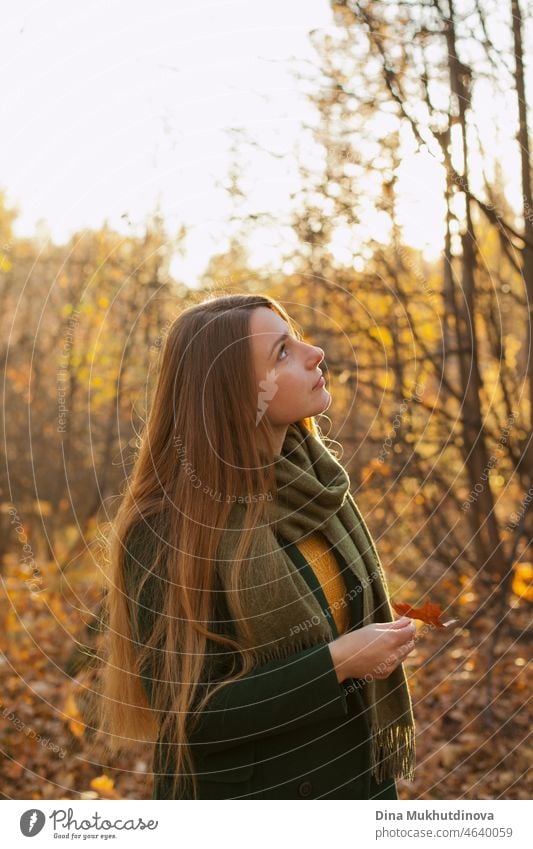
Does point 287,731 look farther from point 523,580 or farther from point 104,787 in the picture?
point 523,580

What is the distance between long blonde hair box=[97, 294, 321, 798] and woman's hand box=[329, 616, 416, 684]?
20cm

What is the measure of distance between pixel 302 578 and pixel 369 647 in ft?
0.71

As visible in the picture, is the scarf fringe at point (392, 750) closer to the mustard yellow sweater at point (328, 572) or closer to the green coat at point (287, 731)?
the green coat at point (287, 731)

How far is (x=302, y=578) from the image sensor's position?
2047 mm

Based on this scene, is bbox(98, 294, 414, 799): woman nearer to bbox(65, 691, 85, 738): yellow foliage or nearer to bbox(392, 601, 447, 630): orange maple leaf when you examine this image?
bbox(392, 601, 447, 630): orange maple leaf

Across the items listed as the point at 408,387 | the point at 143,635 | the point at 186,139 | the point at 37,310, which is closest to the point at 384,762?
the point at 143,635

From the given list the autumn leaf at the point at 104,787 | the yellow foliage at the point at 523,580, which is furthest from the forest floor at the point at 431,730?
the yellow foliage at the point at 523,580

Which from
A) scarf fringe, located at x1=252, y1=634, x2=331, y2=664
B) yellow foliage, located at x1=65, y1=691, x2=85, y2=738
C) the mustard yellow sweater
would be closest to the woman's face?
the mustard yellow sweater

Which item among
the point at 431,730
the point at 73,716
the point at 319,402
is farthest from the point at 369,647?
the point at 73,716

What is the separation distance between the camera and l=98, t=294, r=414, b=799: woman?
1.97 meters

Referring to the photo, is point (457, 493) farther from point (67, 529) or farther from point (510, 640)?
point (67, 529)

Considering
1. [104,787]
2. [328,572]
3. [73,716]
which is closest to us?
[328,572]

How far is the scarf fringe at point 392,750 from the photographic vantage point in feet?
7.39

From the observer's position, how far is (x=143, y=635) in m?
2.03
